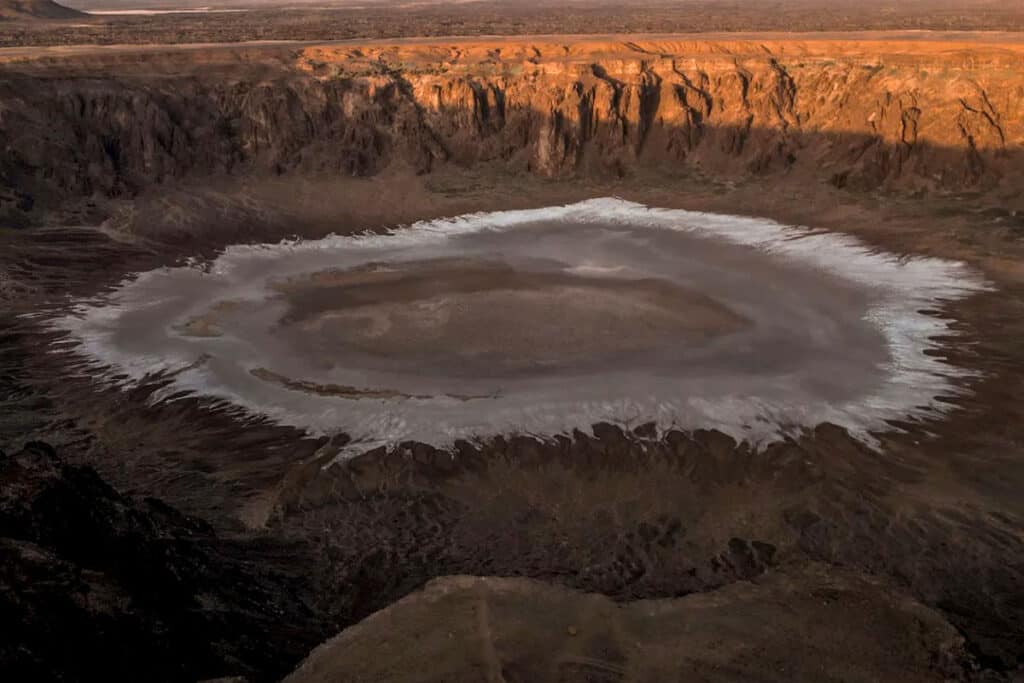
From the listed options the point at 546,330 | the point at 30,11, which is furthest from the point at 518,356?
the point at 30,11

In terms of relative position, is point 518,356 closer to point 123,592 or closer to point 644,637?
point 644,637

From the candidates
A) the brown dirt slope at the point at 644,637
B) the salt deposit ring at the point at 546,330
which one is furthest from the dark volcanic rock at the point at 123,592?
the salt deposit ring at the point at 546,330

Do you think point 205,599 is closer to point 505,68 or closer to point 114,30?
point 505,68

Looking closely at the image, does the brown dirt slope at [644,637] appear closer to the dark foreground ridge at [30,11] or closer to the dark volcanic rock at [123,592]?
the dark volcanic rock at [123,592]

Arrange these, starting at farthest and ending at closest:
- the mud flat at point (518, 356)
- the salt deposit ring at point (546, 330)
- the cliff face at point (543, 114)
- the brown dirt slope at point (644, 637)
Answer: the cliff face at point (543, 114)
the salt deposit ring at point (546, 330)
the mud flat at point (518, 356)
the brown dirt slope at point (644, 637)

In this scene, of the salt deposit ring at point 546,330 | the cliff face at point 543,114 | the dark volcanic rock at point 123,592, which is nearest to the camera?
the dark volcanic rock at point 123,592
